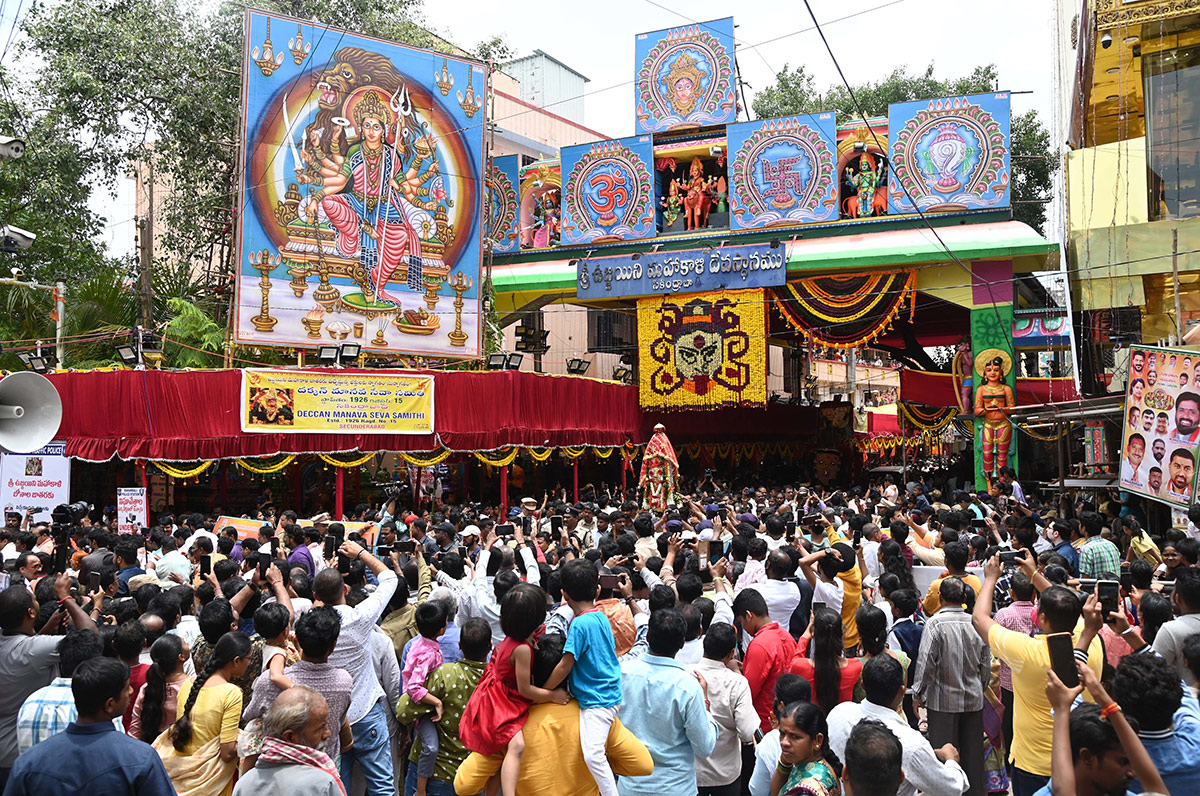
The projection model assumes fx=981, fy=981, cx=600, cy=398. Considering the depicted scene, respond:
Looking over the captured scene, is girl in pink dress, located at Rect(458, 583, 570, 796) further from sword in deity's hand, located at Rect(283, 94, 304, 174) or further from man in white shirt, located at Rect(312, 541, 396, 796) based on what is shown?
sword in deity's hand, located at Rect(283, 94, 304, 174)

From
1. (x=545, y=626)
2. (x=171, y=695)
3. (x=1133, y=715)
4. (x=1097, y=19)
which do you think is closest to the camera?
(x=1133, y=715)

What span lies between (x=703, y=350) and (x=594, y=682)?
70.5 feet

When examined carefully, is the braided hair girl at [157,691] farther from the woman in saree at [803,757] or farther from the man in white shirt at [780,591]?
the man in white shirt at [780,591]

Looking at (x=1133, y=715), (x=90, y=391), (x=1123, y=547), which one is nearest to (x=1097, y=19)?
(x=1123, y=547)

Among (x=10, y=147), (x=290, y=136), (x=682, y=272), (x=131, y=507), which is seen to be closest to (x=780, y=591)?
(x=10, y=147)

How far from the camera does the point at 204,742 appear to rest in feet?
13.6

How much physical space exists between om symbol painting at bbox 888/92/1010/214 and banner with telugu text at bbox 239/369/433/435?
1233 cm

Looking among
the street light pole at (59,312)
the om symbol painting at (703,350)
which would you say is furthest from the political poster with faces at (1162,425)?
the street light pole at (59,312)

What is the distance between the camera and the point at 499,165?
27688mm

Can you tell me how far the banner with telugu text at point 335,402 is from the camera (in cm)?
1738

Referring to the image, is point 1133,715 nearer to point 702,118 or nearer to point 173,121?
point 702,118

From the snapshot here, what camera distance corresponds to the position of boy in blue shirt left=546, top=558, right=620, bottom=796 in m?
3.79

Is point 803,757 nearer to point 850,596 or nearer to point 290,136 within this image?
point 850,596

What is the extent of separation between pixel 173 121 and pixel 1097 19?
70.5 ft
